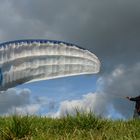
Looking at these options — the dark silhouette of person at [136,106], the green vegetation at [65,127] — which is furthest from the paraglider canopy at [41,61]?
the green vegetation at [65,127]

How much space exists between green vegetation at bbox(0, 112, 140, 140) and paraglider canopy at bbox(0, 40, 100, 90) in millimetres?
11812

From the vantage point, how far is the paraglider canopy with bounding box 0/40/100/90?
2712cm

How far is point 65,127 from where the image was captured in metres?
14.1

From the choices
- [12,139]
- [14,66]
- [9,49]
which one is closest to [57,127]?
[12,139]

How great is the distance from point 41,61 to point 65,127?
1550cm

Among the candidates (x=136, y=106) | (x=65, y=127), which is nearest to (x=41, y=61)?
(x=136, y=106)

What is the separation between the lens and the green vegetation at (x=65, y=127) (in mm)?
12547

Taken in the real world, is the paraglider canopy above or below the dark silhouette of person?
above

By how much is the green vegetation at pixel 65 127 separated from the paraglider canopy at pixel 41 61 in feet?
38.8

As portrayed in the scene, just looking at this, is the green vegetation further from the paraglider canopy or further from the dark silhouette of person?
the paraglider canopy

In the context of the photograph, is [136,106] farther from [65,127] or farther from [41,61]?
[65,127]

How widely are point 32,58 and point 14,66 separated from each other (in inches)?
45.3

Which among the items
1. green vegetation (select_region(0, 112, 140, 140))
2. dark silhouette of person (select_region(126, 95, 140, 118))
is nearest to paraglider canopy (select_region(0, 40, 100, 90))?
dark silhouette of person (select_region(126, 95, 140, 118))

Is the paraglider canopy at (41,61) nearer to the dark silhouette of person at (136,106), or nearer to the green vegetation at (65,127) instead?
the dark silhouette of person at (136,106)
